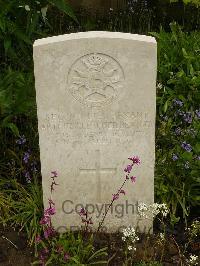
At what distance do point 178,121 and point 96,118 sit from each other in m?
1.36

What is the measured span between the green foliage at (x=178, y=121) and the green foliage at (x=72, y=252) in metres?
0.64

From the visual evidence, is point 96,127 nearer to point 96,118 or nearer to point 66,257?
point 96,118

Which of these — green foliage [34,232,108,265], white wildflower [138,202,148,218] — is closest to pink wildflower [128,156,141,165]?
white wildflower [138,202,148,218]

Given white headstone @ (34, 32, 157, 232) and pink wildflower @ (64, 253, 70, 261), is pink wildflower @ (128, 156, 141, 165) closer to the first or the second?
white headstone @ (34, 32, 157, 232)

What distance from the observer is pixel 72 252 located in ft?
12.3

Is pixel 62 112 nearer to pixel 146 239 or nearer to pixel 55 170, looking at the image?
pixel 55 170

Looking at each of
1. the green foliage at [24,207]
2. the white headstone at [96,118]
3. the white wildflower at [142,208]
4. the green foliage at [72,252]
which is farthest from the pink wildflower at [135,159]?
the green foliage at [24,207]

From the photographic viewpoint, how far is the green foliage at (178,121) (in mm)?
4184

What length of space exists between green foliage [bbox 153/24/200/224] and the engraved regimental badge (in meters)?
0.89

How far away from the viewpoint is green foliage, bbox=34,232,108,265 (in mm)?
3660

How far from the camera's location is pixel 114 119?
3.63 m

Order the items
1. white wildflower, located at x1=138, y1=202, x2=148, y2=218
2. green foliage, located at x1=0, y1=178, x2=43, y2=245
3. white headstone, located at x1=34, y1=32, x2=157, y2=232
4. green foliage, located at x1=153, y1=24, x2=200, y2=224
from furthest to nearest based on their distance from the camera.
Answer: green foliage, located at x1=153, y1=24, x2=200, y2=224 < green foliage, located at x1=0, y1=178, x2=43, y2=245 < white wildflower, located at x1=138, y1=202, x2=148, y2=218 < white headstone, located at x1=34, y1=32, x2=157, y2=232

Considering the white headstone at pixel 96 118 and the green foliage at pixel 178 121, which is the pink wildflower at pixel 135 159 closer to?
the white headstone at pixel 96 118

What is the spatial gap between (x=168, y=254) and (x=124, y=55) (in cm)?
140
